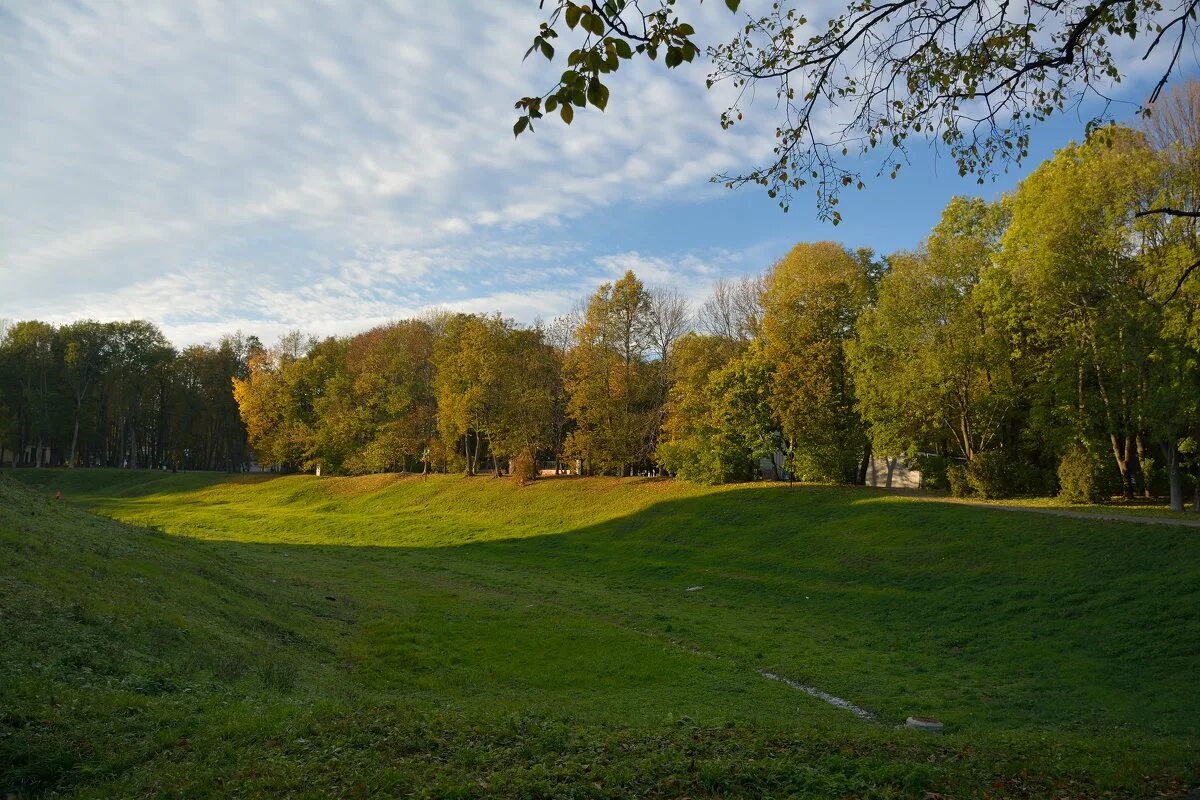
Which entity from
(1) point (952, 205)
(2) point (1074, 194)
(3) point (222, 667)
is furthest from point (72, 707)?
(1) point (952, 205)

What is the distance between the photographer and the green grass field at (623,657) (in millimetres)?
6469

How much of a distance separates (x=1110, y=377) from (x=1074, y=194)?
24.9ft

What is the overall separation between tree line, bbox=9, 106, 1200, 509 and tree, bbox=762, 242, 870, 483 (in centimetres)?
12

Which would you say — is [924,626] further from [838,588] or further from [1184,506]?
[1184,506]

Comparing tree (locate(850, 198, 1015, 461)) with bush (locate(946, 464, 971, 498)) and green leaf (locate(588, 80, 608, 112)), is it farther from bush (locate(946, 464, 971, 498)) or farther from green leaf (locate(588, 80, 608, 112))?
green leaf (locate(588, 80, 608, 112))

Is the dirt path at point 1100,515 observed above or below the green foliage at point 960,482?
below

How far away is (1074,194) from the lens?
1073 inches

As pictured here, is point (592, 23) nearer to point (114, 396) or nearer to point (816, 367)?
point (816, 367)

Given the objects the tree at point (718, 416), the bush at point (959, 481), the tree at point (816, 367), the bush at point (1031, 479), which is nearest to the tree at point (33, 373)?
the tree at point (718, 416)

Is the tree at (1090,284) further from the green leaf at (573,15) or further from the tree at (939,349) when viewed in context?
the green leaf at (573,15)

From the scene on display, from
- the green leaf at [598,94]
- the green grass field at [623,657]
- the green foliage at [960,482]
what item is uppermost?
the green leaf at [598,94]

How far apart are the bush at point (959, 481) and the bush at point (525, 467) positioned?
27546 millimetres

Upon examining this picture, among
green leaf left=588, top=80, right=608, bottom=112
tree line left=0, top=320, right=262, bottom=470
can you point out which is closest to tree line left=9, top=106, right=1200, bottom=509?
green leaf left=588, top=80, right=608, bottom=112

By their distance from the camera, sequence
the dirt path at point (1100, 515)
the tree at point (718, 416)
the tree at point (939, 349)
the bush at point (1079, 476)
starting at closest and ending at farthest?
1. the dirt path at point (1100, 515)
2. the bush at point (1079, 476)
3. the tree at point (939, 349)
4. the tree at point (718, 416)
